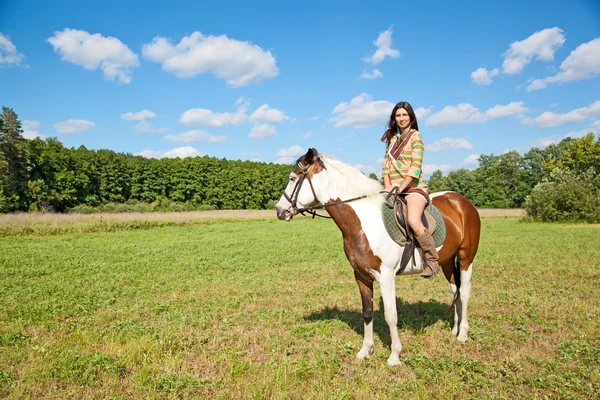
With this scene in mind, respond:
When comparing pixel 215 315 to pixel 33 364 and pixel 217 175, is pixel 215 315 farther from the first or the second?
pixel 217 175

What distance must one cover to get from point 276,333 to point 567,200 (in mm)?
37109

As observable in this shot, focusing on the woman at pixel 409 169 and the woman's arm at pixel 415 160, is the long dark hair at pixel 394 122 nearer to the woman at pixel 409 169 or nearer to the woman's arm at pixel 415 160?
the woman at pixel 409 169

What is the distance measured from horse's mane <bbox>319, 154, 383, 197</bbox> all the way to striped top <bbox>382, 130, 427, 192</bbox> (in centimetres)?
44

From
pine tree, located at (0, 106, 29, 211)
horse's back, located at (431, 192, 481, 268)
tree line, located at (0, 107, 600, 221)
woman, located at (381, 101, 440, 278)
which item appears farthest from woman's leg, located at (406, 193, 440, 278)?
pine tree, located at (0, 106, 29, 211)

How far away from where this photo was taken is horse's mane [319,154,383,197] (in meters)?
5.15

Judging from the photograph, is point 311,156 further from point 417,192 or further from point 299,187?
point 417,192

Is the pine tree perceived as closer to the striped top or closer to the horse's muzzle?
the horse's muzzle

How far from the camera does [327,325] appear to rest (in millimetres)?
6559

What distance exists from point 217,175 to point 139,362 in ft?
198

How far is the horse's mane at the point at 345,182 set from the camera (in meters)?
5.15

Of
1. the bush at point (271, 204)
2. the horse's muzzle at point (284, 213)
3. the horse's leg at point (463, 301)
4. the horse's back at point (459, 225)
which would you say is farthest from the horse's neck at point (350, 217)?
the bush at point (271, 204)

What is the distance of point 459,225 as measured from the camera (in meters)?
6.06

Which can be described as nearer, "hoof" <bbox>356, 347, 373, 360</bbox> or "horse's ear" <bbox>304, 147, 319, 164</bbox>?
"horse's ear" <bbox>304, 147, 319, 164</bbox>

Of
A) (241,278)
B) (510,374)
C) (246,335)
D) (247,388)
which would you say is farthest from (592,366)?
(241,278)
